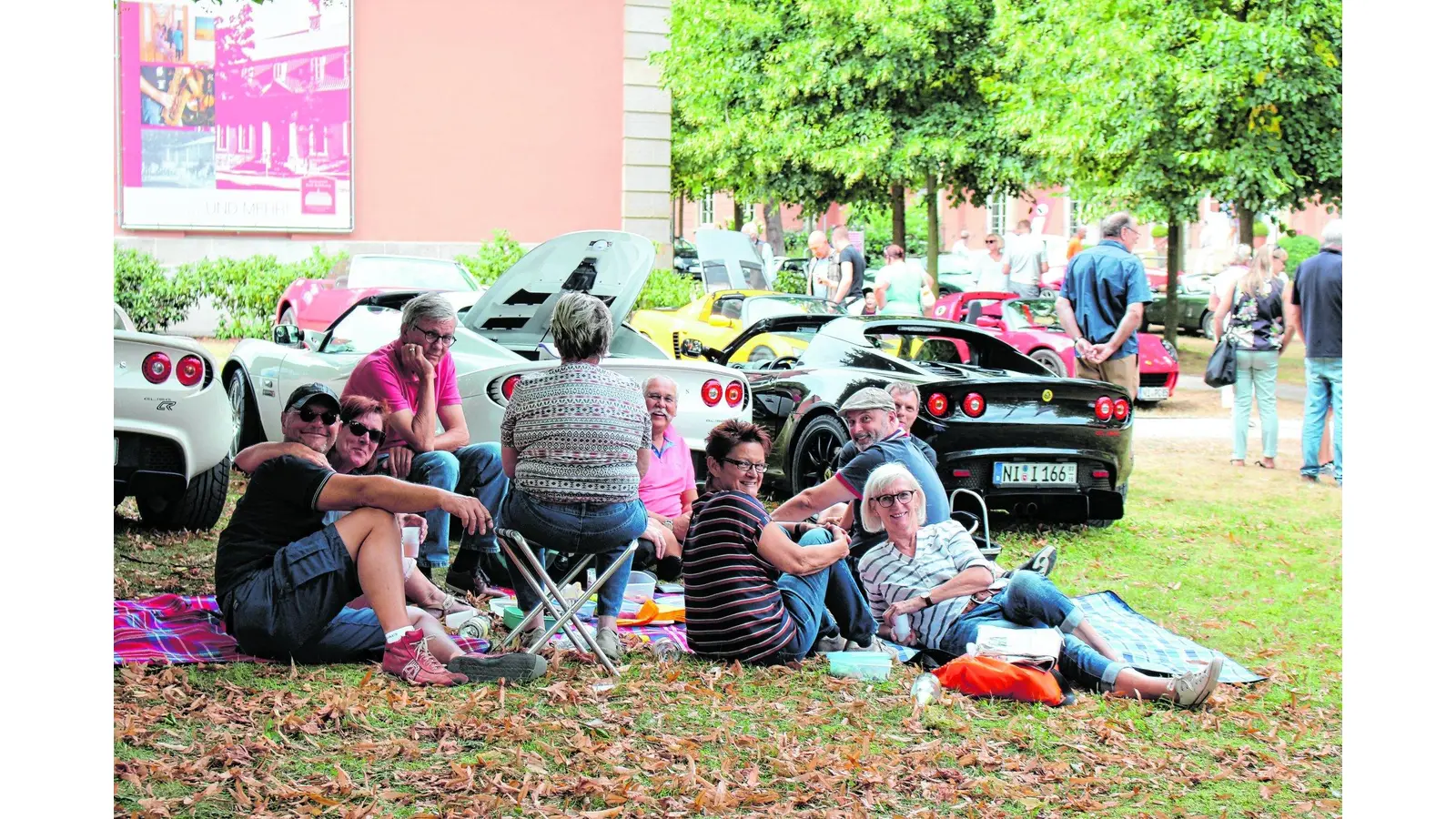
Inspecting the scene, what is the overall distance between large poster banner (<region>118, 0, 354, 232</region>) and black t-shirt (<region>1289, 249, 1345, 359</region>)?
12.4 m

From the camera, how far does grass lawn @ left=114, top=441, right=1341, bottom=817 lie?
161 inches

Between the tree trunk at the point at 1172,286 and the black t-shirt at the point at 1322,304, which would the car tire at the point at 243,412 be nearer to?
the black t-shirt at the point at 1322,304

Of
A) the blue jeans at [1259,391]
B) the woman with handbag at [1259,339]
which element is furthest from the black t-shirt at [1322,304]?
the blue jeans at [1259,391]

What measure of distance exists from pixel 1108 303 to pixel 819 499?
3.71 metres

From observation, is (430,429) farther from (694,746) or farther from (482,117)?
(482,117)

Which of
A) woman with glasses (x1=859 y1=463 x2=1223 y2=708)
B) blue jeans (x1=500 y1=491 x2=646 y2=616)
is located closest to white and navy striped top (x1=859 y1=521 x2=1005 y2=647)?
woman with glasses (x1=859 y1=463 x2=1223 y2=708)

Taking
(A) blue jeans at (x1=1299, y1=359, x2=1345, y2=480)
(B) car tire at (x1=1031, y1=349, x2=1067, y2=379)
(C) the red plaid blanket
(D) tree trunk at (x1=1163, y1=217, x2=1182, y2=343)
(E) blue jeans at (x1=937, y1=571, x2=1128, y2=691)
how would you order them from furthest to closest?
(D) tree trunk at (x1=1163, y1=217, x2=1182, y2=343), (B) car tire at (x1=1031, y1=349, x2=1067, y2=379), (A) blue jeans at (x1=1299, y1=359, x2=1345, y2=480), (E) blue jeans at (x1=937, y1=571, x2=1128, y2=691), (C) the red plaid blanket

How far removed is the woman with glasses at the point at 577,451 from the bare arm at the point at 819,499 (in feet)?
3.31

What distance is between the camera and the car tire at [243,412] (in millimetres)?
9609

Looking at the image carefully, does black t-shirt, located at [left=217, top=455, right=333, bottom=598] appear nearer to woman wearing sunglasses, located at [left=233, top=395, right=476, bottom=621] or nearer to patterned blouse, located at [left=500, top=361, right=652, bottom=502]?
woman wearing sunglasses, located at [left=233, top=395, right=476, bottom=621]

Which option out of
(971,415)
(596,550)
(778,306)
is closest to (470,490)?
(596,550)

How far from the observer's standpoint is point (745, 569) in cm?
543

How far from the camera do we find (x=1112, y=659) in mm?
5410

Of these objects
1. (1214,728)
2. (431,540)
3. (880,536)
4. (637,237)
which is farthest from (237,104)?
(1214,728)
